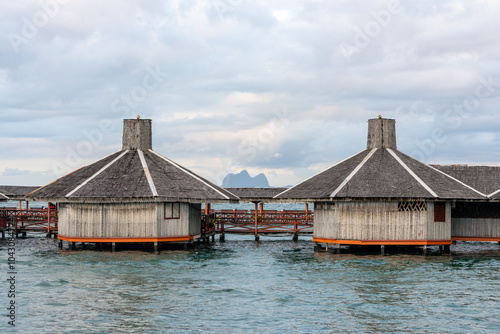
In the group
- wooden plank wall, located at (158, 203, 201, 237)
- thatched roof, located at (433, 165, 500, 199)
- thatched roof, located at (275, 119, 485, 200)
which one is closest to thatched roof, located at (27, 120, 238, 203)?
wooden plank wall, located at (158, 203, 201, 237)

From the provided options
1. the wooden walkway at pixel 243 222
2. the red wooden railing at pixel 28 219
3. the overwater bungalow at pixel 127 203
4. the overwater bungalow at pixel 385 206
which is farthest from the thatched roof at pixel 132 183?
the red wooden railing at pixel 28 219

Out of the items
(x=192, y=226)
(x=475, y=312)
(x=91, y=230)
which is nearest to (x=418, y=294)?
(x=475, y=312)

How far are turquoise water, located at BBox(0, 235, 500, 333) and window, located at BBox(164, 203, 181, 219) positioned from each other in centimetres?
209

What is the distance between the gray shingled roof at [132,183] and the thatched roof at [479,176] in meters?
13.7

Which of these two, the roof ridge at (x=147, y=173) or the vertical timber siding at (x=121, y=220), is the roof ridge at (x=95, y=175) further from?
the roof ridge at (x=147, y=173)

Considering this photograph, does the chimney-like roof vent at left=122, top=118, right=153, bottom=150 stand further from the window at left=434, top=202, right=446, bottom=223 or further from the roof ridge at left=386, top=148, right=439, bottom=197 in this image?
the window at left=434, top=202, right=446, bottom=223

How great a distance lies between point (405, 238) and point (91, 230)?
17161 millimetres

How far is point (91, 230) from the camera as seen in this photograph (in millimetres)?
35844

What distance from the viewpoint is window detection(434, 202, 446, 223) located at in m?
35.2

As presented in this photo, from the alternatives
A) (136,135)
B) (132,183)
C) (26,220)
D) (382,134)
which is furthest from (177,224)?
(26,220)

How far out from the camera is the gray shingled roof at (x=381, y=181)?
34375mm

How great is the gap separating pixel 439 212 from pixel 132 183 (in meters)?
17.0

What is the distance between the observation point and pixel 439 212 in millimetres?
35219

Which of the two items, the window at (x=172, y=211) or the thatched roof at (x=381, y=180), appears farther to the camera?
the window at (x=172, y=211)
